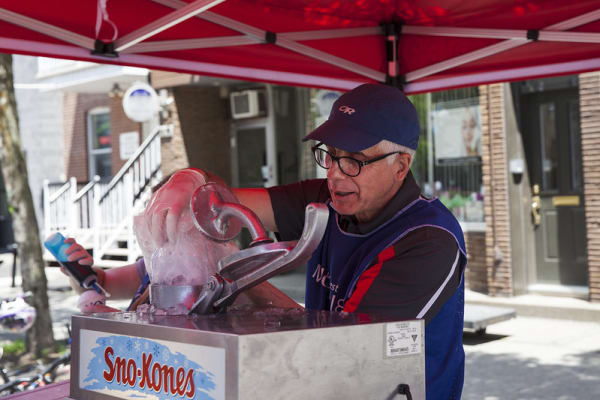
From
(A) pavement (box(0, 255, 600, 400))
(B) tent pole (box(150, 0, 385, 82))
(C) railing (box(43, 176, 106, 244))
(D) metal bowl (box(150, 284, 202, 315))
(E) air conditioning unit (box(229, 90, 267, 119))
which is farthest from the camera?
(C) railing (box(43, 176, 106, 244))

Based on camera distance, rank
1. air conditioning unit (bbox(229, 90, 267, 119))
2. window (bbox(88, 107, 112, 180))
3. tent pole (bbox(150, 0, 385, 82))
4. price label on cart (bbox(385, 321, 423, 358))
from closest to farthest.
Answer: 1. price label on cart (bbox(385, 321, 423, 358))
2. tent pole (bbox(150, 0, 385, 82))
3. air conditioning unit (bbox(229, 90, 267, 119))
4. window (bbox(88, 107, 112, 180))


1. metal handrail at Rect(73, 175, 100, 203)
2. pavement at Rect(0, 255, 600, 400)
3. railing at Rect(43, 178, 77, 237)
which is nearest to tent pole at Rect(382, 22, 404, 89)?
pavement at Rect(0, 255, 600, 400)

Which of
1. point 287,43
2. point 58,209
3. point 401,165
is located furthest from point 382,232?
point 58,209

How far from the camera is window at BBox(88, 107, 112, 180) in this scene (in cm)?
1780

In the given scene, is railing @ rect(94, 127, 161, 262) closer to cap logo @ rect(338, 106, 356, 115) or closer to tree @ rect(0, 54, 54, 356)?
tree @ rect(0, 54, 54, 356)

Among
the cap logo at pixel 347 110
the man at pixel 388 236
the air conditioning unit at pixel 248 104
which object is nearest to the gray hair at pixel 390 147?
the man at pixel 388 236

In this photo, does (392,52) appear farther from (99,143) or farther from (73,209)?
(99,143)

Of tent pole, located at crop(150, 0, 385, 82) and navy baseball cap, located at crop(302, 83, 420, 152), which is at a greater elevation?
tent pole, located at crop(150, 0, 385, 82)

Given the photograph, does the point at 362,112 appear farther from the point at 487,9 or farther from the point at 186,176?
the point at 487,9

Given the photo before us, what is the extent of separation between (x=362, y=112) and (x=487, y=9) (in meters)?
2.05

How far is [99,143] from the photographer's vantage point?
18047 mm

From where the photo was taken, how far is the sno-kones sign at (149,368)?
122cm

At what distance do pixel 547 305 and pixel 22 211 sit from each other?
5.82 metres

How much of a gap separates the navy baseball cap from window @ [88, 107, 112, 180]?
53.2 ft
